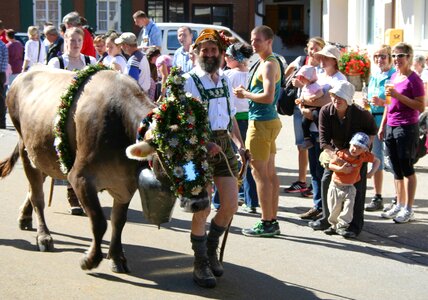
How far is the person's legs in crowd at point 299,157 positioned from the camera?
1067 cm

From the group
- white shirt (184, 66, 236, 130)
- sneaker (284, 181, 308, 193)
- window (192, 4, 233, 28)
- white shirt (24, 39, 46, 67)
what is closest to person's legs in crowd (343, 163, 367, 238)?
white shirt (184, 66, 236, 130)

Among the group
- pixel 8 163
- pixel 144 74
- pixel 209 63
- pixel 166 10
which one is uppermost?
pixel 166 10

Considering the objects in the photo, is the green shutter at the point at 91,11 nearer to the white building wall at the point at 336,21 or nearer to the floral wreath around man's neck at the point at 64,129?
the white building wall at the point at 336,21

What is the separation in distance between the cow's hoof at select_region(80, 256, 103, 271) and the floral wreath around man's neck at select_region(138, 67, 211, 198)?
4.15 feet

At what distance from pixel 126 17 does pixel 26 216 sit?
91.0 ft

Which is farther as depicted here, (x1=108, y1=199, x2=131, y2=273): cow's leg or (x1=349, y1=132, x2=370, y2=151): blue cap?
(x1=349, y1=132, x2=370, y2=151): blue cap

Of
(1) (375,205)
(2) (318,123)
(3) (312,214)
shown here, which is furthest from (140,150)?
(1) (375,205)

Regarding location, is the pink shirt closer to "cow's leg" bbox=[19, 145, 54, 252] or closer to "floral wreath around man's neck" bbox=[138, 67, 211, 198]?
"floral wreath around man's neck" bbox=[138, 67, 211, 198]

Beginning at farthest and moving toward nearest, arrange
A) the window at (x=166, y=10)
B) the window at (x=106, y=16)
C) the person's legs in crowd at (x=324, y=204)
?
the window at (x=166, y=10) < the window at (x=106, y=16) < the person's legs in crowd at (x=324, y=204)

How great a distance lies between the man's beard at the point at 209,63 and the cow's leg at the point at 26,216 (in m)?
2.73

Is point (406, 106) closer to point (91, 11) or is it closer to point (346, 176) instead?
point (346, 176)

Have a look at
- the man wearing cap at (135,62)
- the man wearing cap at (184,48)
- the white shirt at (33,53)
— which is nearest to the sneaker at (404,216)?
the man wearing cap at (135,62)

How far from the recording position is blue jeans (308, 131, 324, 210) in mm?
9281

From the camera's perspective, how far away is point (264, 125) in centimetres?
853
